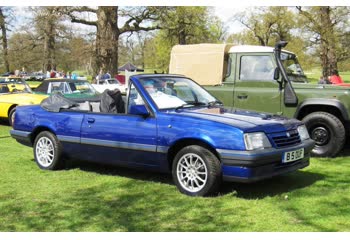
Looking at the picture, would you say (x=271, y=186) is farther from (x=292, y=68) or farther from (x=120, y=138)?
(x=292, y=68)

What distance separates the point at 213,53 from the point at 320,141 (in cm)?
300

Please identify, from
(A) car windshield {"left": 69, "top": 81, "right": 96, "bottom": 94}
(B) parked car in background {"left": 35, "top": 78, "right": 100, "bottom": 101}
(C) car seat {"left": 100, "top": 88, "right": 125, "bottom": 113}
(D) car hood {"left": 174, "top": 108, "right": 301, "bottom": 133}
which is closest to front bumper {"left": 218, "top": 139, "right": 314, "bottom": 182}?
(D) car hood {"left": 174, "top": 108, "right": 301, "bottom": 133}

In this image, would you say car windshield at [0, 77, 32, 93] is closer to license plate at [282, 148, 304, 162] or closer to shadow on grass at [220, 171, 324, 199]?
shadow on grass at [220, 171, 324, 199]

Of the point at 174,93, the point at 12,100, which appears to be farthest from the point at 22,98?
the point at 174,93

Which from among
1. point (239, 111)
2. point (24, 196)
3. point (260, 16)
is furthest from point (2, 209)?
point (260, 16)

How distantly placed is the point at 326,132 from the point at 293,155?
293 centimetres

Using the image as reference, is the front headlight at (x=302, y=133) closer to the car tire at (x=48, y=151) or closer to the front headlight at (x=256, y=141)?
the front headlight at (x=256, y=141)

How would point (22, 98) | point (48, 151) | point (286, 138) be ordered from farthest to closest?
point (22, 98)
point (48, 151)
point (286, 138)

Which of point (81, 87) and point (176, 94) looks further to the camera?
point (81, 87)

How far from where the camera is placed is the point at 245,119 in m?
5.84

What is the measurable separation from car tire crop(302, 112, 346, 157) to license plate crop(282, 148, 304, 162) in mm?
2569

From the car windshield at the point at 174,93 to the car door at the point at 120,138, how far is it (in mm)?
403

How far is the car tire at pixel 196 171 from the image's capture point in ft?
18.1

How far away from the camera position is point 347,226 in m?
4.52
